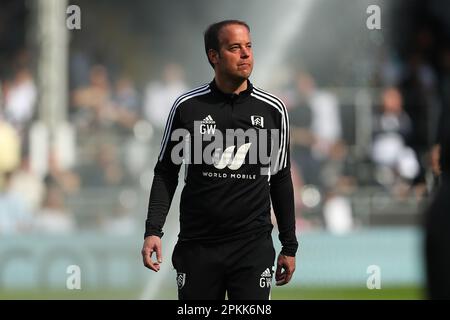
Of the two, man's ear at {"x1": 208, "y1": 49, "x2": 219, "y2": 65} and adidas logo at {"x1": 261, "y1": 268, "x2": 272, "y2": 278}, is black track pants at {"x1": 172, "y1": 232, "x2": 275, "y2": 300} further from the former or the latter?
man's ear at {"x1": 208, "y1": 49, "x2": 219, "y2": 65}

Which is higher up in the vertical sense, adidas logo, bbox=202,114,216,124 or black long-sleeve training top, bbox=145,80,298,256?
adidas logo, bbox=202,114,216,124

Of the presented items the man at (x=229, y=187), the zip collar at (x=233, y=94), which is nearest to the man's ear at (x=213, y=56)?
the man at (x=229, y=187)

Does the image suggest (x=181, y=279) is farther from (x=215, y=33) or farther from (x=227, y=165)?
(x=215, y=33)

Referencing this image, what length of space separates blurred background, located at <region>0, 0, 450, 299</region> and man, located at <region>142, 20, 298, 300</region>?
6.70m

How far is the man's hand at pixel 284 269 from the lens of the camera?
644 centimetres

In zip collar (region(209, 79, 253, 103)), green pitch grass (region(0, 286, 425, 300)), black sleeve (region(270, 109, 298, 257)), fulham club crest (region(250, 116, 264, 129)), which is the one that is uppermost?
zip collar (region(209, 79, 253, 103))

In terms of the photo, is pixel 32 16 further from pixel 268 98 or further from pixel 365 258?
pixel 268 98

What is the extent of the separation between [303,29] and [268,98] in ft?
43.9

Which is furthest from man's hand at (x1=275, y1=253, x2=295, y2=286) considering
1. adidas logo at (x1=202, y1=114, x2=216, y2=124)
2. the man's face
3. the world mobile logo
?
the man's face

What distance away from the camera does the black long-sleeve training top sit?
6336mm

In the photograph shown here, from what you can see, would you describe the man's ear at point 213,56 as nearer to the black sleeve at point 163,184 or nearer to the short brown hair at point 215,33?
the short brown hair at point 215,33

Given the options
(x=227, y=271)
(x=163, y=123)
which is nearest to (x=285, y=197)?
(x=227, y=271)

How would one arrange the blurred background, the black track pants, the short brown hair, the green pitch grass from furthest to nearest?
the blurred background → the green pitch grass → the short brown hair → the black track pants

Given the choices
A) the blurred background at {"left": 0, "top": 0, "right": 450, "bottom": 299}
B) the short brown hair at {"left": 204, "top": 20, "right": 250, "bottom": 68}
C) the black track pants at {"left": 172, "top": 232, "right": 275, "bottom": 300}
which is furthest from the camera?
the blurred background at {"left": 0, "top": 0, "right": 450, "bottom": 299}
